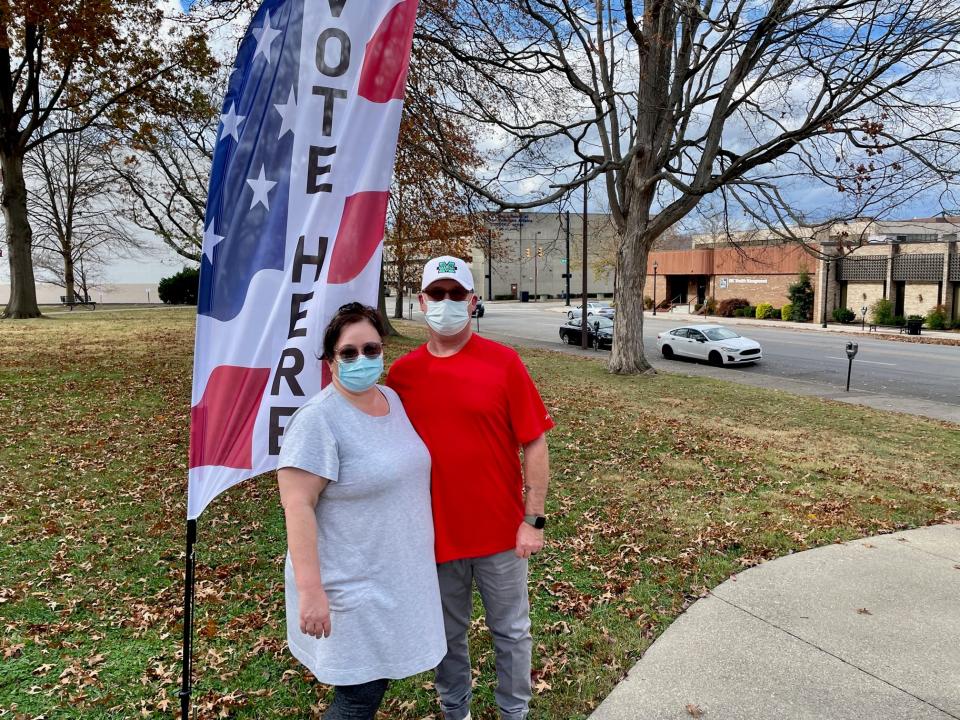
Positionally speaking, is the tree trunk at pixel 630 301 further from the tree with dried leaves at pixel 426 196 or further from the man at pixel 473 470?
the man at pixel 473 470

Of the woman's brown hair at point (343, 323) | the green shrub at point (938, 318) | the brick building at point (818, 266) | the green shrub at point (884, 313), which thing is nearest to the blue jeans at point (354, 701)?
the woman's brown hair at point (343, 323)

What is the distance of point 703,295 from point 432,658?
55738 millimetres

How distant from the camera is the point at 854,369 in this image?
20344 millimetres

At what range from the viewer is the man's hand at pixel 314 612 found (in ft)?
7.01

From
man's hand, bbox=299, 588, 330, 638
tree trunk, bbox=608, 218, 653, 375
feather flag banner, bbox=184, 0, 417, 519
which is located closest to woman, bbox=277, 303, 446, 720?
man's hand, bbox=299, 588, 330, 638

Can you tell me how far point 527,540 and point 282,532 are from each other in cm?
352

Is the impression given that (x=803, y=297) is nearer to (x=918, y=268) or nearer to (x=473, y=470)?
(x=918, y=268)

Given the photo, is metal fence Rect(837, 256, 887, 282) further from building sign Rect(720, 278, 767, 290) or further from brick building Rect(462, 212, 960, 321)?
building sign Rect(720, 278, 767, 290)

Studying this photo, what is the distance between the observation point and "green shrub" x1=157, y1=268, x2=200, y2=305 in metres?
45.2

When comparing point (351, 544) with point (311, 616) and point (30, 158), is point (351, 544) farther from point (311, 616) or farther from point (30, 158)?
point (30, 158)

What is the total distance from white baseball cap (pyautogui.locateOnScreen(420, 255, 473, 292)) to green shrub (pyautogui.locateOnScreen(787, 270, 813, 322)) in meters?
43.4

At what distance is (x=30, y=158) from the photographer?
131ft

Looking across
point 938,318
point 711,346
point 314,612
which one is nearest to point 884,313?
point 938,318

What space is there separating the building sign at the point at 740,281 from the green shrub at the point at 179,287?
37.7 metres
